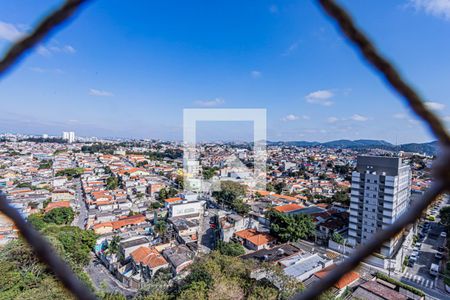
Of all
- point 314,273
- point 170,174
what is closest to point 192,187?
point 170,174

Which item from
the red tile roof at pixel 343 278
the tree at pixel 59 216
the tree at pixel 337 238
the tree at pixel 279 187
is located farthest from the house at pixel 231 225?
the tree at pixel 279 187

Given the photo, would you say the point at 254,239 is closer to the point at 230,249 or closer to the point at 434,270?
the point at 230,249

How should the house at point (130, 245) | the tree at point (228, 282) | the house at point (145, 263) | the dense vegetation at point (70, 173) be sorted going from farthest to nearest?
the dense vegetation at point (70, 173) < the house at point (130, 245) < the house at point (145, 263) < the tree at point (228, 282)

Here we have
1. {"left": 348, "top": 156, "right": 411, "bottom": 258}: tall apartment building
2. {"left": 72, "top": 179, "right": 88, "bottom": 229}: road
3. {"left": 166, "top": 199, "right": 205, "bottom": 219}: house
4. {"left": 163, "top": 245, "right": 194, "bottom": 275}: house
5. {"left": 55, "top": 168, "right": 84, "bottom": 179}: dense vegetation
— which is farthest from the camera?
{"left": 55, "top": 168, "right": 84, "bottom": 179}: dense vegetation

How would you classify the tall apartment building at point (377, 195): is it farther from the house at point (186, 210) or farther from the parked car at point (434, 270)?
the house at point (186, 210)

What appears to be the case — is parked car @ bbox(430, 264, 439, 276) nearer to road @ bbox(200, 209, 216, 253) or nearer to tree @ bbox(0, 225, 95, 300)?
road @ bbox(200, 209, 216, 253)

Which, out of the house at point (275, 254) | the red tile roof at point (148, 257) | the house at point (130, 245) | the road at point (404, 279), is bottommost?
the road at point (404, 279)

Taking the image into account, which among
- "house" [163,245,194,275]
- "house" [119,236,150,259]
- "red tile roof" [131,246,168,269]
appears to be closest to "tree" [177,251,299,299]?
"house" [163,245,194,275]
